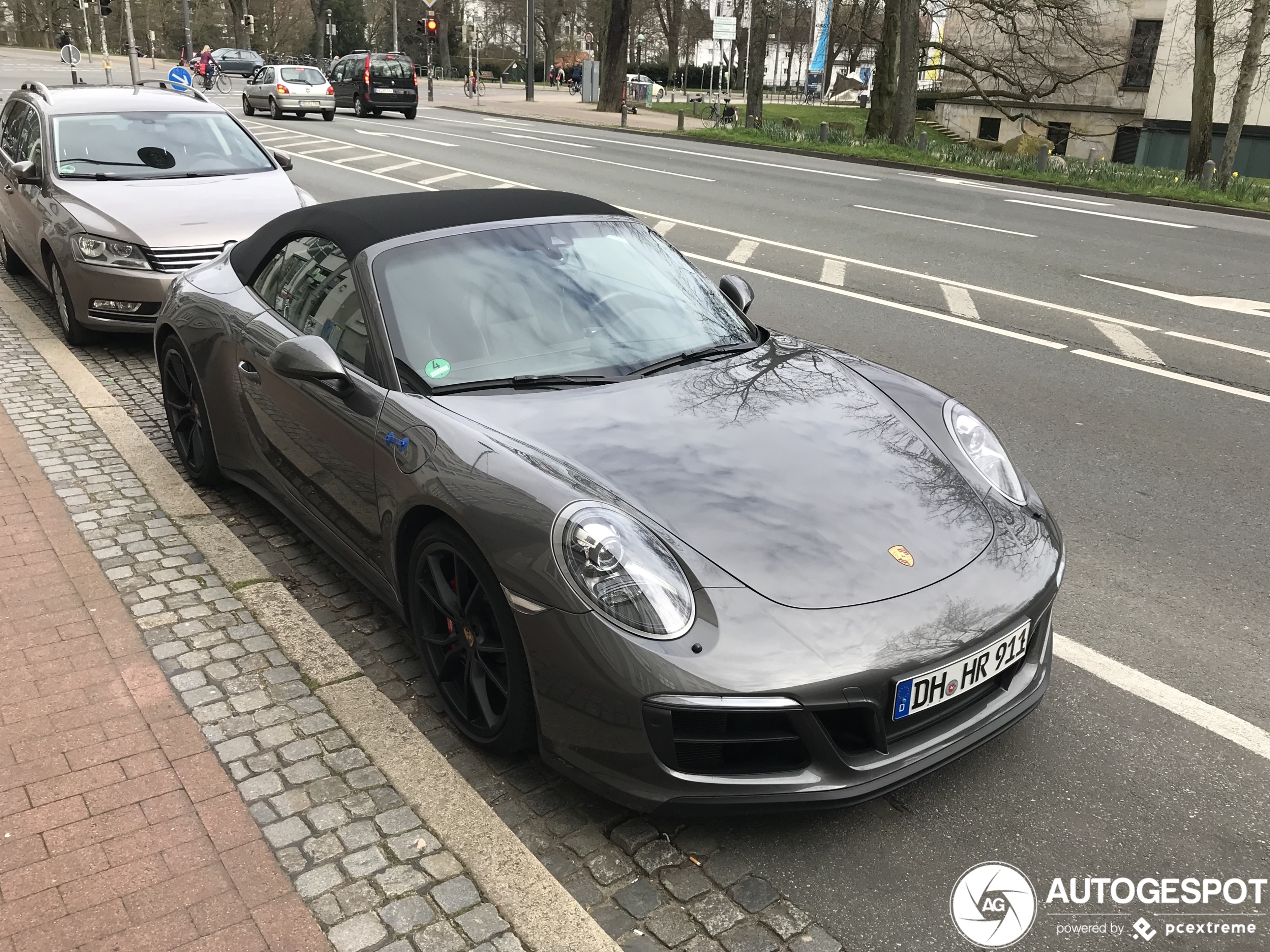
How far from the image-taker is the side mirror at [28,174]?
7617 millimetres

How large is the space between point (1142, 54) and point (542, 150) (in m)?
29.4

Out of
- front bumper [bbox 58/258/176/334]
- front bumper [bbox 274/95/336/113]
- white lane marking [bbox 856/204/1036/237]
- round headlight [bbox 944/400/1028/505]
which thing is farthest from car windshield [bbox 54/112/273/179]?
front bumper [bbox 274/95/336/113]

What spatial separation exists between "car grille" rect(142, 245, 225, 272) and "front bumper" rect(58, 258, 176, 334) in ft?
0.16

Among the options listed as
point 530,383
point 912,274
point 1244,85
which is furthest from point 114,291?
point 1244,85

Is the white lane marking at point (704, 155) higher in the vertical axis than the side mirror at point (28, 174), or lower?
lower

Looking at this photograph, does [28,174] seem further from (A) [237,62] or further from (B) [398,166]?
(A) [237,62]

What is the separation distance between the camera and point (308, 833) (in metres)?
2.87

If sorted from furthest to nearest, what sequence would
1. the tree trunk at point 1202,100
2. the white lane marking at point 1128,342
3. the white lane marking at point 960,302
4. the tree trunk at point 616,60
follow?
the tree trunk at point 616,60, the tree trunk at point 1202,100, the white lane marking at point 960,302, the white lane marking at point 1128,342

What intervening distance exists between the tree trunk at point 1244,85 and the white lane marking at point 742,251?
42.7 ft

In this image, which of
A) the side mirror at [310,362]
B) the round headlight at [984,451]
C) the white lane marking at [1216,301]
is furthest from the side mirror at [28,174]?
the white lane marking at [1216,301]

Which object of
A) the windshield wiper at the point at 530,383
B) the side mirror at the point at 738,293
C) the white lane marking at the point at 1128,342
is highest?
the side mirror at the point at 738,293

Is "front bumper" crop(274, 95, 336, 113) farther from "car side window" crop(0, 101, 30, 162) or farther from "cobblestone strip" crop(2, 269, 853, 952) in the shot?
"cobblestone strip" crop(2, 269, 853, 952)

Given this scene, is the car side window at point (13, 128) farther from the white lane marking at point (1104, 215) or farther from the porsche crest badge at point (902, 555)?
the white lane marking at point (1104, 215)

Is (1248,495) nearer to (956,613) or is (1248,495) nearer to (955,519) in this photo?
(955,519)
